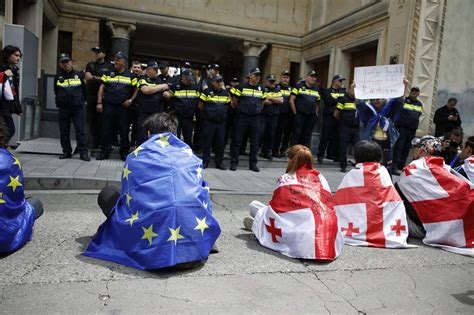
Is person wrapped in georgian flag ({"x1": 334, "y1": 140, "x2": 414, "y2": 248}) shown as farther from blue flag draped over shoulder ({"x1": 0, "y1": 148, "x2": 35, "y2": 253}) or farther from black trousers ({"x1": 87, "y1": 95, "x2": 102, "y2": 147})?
black trousers ({"x1": 87, "y1": 95, "x2": 102, "y2": 147})

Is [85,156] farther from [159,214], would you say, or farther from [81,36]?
[81,36]

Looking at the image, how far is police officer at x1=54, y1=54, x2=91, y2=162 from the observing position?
7.88 meters

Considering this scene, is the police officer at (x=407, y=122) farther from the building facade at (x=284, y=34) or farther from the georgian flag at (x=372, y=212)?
the georgian flag at (x=372, y=212)

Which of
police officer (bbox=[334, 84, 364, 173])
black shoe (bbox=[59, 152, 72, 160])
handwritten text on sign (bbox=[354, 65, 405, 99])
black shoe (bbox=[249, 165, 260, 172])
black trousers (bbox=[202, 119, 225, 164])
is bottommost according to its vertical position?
black shoe (bbox=[249, 165, 260, 172])

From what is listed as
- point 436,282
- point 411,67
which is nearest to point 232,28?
point 411,67

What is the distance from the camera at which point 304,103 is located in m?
9.65

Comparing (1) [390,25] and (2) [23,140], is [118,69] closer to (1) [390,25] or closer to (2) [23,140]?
(2) [23,140]

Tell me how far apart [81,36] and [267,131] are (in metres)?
7.35

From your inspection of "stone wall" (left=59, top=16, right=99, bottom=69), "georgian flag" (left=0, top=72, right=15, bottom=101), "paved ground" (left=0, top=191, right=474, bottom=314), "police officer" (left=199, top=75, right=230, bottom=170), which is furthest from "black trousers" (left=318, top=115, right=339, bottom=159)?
"stone wall" (left=59, top=16, right=99, bottom=69)

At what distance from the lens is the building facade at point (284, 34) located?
431 inches

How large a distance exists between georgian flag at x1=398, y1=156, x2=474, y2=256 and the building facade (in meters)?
6.80

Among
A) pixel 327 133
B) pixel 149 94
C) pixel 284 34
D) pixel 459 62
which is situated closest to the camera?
pixel 149 94

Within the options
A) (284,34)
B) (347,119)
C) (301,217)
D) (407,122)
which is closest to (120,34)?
(284,34)

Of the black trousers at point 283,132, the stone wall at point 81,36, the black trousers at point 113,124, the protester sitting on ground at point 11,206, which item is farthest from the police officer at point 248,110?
the stone wall at point 81,36
